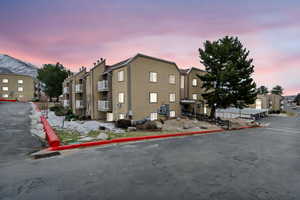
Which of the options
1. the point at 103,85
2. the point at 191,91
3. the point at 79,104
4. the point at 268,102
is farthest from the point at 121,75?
the point at 268,102

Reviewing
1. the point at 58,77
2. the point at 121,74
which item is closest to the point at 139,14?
the point at 121,74

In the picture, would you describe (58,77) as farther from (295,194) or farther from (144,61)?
(295,194)

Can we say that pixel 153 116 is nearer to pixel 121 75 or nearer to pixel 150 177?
pixel 121 75

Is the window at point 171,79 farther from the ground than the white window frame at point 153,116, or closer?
farther from the ground

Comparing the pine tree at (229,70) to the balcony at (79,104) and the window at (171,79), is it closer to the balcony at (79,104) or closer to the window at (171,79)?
the window at (171,79)

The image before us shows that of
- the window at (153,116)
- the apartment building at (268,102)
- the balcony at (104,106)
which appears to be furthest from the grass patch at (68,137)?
the apartment building at (268,102)

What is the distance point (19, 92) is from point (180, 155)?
248 ft

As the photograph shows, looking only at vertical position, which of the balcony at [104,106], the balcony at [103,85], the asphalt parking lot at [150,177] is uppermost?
the balcony at [103,85]

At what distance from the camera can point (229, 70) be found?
2009 cm

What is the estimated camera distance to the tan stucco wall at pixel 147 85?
18.8 meters

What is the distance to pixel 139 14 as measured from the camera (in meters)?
18.6

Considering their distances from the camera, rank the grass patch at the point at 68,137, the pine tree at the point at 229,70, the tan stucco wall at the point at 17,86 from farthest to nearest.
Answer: the tan stucco wall at the point at 17,86 < the pine tree at the point at 229,70 < the grass patch at the point at 68,137

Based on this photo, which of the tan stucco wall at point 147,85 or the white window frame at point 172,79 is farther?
the white window frame at point 172,79

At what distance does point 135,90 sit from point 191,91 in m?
13.1
